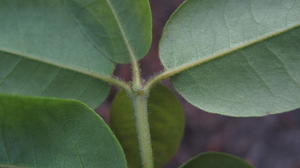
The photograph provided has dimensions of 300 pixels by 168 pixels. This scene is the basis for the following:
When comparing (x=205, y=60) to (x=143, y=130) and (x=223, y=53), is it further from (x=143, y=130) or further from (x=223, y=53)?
(x=143, y=130)

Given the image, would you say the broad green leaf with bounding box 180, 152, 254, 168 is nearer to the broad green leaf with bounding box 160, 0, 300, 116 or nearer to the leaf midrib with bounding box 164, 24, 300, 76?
the broad green leaf with bounding box 160, 0, 300, 116

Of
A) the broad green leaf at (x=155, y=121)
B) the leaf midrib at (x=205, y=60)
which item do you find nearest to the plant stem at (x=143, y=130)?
the leaf midrib at (x=205, y=60)

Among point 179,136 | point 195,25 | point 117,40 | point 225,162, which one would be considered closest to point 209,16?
point 195,25

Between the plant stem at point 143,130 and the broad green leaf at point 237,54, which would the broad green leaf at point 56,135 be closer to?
the plant stem at point 143,130

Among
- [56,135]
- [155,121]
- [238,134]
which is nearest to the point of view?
[56,135]

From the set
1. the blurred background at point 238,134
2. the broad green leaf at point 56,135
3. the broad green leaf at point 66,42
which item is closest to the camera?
the broad green leaf at point 56,135

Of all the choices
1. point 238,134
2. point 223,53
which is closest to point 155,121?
point 223,53

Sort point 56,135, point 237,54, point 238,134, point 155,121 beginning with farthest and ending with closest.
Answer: point 238,134 → point 155,121 → point 237,54 → point 56,135
